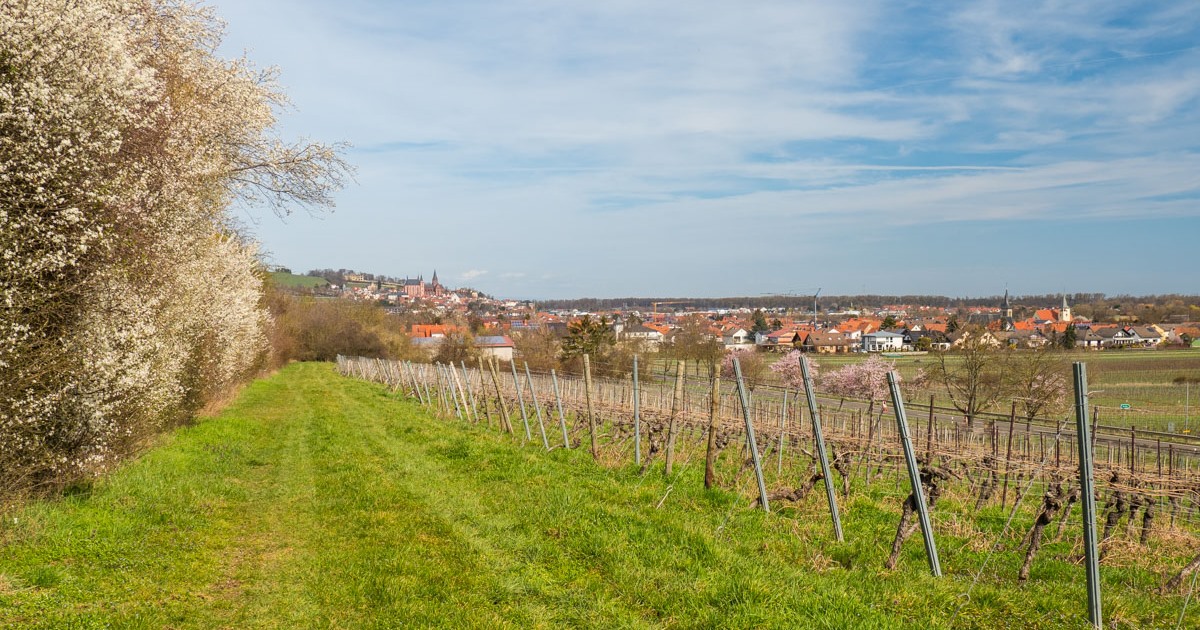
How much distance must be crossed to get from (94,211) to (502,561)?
5.57 m

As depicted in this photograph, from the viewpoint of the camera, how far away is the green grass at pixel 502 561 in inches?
229

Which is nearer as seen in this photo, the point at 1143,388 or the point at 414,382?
the point at 414,382

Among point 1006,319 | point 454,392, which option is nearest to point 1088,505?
point 454,392

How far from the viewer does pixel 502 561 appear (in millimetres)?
7137

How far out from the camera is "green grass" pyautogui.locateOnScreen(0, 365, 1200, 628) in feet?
19.1

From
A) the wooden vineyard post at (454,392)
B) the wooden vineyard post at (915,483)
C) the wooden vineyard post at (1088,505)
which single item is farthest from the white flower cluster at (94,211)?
the wooden vineyard post at (454,392)

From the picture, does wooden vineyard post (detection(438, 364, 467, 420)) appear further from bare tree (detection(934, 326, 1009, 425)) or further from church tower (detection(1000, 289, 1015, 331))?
church tower (detection(1000, 289, 1015, 331))

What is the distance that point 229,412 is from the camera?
76.1 feet

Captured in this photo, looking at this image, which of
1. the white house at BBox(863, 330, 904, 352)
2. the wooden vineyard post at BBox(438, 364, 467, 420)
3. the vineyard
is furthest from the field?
the white house at BBox(863, 330, 904, 352)

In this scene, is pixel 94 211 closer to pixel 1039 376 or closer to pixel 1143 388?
pixel 1039 376

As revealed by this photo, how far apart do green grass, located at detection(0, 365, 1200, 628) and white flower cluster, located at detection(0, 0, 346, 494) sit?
3.23ft

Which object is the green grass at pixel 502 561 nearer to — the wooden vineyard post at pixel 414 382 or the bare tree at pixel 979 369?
the wooden vineyard post at pixel 414 382

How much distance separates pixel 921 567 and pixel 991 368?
3676 centimetres

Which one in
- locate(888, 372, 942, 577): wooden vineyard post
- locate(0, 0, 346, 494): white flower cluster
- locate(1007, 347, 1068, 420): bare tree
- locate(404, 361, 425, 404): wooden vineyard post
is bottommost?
locate(1007, 347, 1068, 420): bare tree
